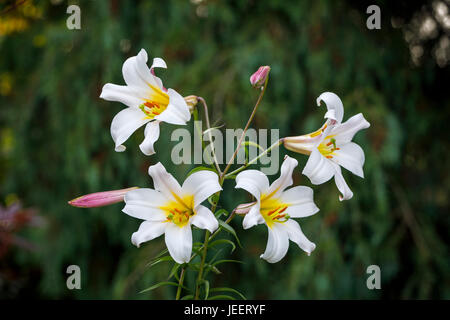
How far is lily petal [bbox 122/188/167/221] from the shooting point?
73 centimetres

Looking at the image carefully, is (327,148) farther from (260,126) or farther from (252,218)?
(260,126)

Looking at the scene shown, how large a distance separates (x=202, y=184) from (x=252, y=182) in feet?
0.27

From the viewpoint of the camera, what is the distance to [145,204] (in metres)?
0.75

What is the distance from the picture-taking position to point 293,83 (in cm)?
238

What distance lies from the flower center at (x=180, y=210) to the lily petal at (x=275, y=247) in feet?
0.47

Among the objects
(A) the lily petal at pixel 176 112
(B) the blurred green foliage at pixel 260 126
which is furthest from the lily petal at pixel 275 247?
(B) the blurred green foliage at pixel 260 126

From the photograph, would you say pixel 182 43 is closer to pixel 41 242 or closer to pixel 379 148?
pixel 379 148

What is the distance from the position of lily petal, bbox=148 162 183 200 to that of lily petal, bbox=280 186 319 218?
0.19 metres

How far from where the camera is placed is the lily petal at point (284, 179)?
73cm

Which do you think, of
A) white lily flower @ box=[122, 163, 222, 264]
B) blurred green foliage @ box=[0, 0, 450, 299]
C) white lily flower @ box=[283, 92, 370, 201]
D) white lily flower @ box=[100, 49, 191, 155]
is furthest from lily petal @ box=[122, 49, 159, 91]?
blurred green foliage @ box=[0, 0, 450, 299]

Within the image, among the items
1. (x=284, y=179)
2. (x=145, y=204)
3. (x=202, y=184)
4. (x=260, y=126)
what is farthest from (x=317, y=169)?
(x=260, y=126)

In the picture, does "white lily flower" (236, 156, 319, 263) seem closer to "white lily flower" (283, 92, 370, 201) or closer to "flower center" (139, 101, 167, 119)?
"white lily flower" (283, 92, 370, 201)

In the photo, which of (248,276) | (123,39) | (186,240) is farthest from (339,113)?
(123,39)
